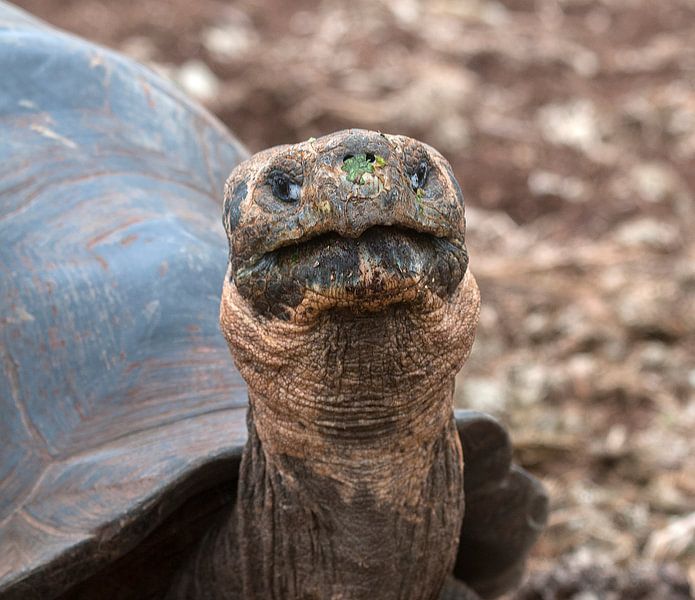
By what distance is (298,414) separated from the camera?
192 centimetres

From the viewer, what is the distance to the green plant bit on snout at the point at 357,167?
165 centimetres

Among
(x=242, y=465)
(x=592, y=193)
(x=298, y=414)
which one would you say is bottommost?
(x=592, y=193)

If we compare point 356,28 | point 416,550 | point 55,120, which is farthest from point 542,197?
point 416,550

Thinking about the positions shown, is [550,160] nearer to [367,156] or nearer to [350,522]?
[350,522]

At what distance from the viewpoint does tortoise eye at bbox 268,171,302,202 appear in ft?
5.71

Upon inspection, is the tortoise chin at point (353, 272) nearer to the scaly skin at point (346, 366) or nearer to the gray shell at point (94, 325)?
the scaly skin at point (346, 366)

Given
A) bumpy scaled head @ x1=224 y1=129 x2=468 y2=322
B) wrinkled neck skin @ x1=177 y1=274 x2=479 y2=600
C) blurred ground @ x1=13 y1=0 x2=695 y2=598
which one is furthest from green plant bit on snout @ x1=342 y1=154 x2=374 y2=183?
blurred ground @ x1=13 y1=0 x2=695 y2=598

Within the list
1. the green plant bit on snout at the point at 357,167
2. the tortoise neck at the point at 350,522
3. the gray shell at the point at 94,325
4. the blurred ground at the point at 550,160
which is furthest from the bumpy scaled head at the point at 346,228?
the blurred ground at the point at 550,160

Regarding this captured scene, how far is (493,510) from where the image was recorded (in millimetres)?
2750

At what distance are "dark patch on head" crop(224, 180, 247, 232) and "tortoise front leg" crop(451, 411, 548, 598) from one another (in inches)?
26.8

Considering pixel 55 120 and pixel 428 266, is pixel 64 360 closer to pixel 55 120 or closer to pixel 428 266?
pixel 55 120

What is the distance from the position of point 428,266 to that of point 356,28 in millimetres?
6699

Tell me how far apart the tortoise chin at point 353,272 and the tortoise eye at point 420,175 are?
3.0 inches

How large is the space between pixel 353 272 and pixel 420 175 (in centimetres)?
20
